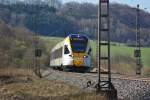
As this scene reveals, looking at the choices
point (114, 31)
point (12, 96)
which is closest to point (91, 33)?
point (114, 31)

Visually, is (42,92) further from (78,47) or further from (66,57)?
(66,57)

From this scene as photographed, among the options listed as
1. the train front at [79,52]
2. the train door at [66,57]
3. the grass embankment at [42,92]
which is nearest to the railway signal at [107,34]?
the grass embankment at [42,92]

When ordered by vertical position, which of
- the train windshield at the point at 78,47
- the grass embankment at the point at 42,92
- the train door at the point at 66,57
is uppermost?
the train windshield at the point at 78,47

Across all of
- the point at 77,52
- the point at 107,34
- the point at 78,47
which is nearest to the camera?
the point at 107,34

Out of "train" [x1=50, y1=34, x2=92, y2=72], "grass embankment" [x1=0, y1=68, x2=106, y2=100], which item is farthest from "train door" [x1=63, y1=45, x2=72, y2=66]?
"grass embankment" [x1=0, y1=68, x2=106, y2=100]

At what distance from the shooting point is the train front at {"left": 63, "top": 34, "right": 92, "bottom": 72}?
40.1 m

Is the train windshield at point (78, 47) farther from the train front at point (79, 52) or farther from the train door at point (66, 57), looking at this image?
the train door at point (66, 57)

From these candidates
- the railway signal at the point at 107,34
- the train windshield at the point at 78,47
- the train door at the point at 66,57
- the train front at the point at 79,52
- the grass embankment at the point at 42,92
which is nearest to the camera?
the grass embankment at the point at 42,92

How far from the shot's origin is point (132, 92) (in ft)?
71.6

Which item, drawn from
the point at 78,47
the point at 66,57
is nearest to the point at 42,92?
the point at 78,47

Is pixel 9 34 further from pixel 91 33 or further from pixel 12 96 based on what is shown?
pixel 12 96

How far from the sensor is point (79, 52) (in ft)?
132

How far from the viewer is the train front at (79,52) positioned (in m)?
40.1

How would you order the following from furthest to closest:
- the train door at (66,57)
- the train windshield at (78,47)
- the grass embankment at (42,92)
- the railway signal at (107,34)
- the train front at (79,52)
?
the train windshield at (78,47) < the train door at (66,57) < the train front at (79,52) < the railway signal at (107,34) < the grass embankment at (42,92)
